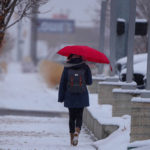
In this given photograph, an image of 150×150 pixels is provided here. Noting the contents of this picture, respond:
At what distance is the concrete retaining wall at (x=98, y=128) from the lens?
888cm

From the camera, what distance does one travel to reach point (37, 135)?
9.90 meters

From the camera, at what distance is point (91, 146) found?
8.35 metres

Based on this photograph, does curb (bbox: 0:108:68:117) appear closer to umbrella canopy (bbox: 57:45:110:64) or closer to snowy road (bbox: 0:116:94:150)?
snowy road (bbox: 0:116:94:150)

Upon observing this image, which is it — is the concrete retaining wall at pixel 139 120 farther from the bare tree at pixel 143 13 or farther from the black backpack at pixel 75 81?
the bare tree at pixel 143 13

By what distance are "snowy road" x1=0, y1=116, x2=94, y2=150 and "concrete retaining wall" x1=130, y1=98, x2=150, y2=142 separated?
78cm

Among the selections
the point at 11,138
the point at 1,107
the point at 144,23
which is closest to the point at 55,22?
the point at 1,107

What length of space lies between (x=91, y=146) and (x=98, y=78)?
6099 mm

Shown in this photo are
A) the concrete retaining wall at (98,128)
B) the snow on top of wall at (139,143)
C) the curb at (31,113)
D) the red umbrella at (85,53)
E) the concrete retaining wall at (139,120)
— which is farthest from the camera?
the curb at (31,113)

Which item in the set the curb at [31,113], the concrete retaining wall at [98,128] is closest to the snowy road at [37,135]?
the concrete retaining wall at [98,128]

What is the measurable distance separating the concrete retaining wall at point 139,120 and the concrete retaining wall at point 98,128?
3.86ft

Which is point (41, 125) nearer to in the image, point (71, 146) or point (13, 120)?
point (13, 120)

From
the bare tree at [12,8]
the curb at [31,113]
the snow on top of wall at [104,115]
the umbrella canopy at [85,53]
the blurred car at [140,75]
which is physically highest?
the bare tree at [12,8]

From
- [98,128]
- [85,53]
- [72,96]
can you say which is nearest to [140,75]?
[98,128]

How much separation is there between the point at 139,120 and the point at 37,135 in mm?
2715
